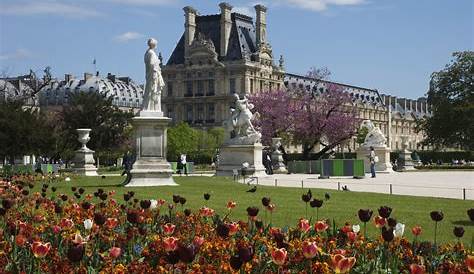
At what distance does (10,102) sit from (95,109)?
9.90m

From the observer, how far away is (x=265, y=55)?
108 meters

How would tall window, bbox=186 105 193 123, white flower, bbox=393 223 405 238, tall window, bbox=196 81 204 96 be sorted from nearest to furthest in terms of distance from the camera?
white flower, bbox=393 223 405 238 < tall window, bbox=196 81 204 96 < tall window, bbox=186 105 193 123

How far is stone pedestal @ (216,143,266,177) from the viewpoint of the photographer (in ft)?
104

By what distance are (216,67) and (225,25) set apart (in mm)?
6549

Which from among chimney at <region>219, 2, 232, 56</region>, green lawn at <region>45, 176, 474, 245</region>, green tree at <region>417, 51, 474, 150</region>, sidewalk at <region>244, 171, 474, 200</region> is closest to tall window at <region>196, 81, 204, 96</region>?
chimney at <region>219, 2, 232, 56</region>

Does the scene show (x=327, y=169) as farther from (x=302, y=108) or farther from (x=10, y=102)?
(x=302, y=108)

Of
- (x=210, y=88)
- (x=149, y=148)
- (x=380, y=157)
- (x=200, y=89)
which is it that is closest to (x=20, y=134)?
(x=380, y=157)

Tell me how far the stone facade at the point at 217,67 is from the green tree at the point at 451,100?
4411cm

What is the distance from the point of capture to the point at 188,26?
109 metres

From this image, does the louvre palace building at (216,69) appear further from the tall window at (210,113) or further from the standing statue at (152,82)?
the standing statue at (152,82)

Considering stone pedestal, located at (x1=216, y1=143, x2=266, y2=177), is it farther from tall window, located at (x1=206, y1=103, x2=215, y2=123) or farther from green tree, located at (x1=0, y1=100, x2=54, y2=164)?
tall window, located at (x1=206, y1=103, x2=215, y2=123)

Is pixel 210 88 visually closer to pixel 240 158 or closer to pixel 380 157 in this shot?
pixel 380 157

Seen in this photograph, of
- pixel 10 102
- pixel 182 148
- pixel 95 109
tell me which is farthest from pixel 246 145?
pixel 182 148

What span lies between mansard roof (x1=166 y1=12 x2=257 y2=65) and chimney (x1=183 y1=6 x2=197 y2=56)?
140cm
